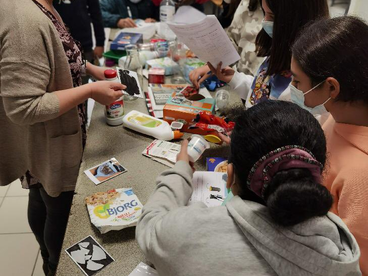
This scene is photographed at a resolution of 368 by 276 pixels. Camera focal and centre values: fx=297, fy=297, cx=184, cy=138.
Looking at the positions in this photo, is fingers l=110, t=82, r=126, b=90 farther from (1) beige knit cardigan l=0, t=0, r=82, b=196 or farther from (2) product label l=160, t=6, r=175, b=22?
(2) product label l=160, t=6, r=175, b=22

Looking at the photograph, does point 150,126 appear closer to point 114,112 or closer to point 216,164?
point 114,112

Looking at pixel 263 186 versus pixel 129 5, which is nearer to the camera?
pixel 263 186

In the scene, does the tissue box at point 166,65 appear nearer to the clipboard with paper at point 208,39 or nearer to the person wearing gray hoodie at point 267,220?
the clipboard with paper at point 208,39

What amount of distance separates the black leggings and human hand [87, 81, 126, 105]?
414 mm

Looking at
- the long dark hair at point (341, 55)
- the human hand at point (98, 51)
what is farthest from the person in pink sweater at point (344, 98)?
the human hand at point (98, 51)

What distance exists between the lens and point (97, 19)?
2.31 m

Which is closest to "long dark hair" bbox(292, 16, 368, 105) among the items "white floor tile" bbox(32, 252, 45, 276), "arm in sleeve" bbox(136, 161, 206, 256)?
"arm in sleeve" bbox(136, 161, 206, 256)

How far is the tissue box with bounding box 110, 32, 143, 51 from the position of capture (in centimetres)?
200

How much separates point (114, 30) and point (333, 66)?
218 cm

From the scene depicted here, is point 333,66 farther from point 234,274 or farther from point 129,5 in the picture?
point 129,5

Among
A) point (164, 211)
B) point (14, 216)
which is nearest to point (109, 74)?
point (164, 211)

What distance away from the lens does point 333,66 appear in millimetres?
862

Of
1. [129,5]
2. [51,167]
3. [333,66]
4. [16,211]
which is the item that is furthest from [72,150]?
[129,5]

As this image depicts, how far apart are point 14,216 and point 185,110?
145 cm
